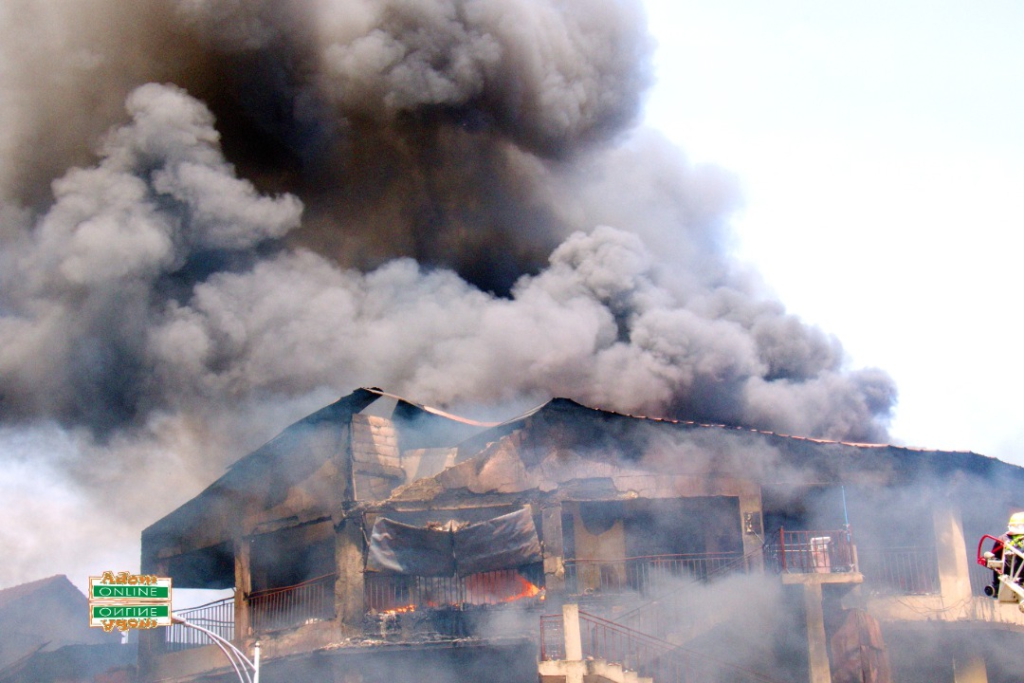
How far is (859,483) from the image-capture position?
23.7m

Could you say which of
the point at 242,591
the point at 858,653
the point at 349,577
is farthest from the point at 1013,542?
the point at 242,591

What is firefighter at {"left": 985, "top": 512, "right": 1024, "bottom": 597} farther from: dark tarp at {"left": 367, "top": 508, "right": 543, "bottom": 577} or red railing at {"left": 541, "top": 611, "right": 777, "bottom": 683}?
dark tarp at {"left": 367, "top": 508, "right": 543, "bottom": 577}

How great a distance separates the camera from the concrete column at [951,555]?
23.2m

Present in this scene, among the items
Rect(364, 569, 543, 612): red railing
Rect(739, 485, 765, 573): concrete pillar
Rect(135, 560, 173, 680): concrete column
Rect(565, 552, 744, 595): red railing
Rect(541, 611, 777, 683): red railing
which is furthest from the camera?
Rect(135, 560, 173, 680): concrete column

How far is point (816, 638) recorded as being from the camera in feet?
67.5

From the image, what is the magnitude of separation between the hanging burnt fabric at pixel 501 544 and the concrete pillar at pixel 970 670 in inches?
367

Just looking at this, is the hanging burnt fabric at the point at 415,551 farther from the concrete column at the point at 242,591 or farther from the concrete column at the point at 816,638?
the concrete column at the point at 816,638

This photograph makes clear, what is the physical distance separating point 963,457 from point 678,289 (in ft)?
41.4

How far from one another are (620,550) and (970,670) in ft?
25.6

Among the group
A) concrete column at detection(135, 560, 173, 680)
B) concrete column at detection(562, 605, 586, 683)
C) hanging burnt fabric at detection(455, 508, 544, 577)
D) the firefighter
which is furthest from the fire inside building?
the firefighter

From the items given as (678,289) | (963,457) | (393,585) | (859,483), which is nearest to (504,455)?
(393,585)

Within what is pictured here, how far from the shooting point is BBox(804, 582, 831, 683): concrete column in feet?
67.4

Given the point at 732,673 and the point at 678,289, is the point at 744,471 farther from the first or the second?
the point at 678,289

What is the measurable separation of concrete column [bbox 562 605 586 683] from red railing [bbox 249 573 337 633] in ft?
20.5
